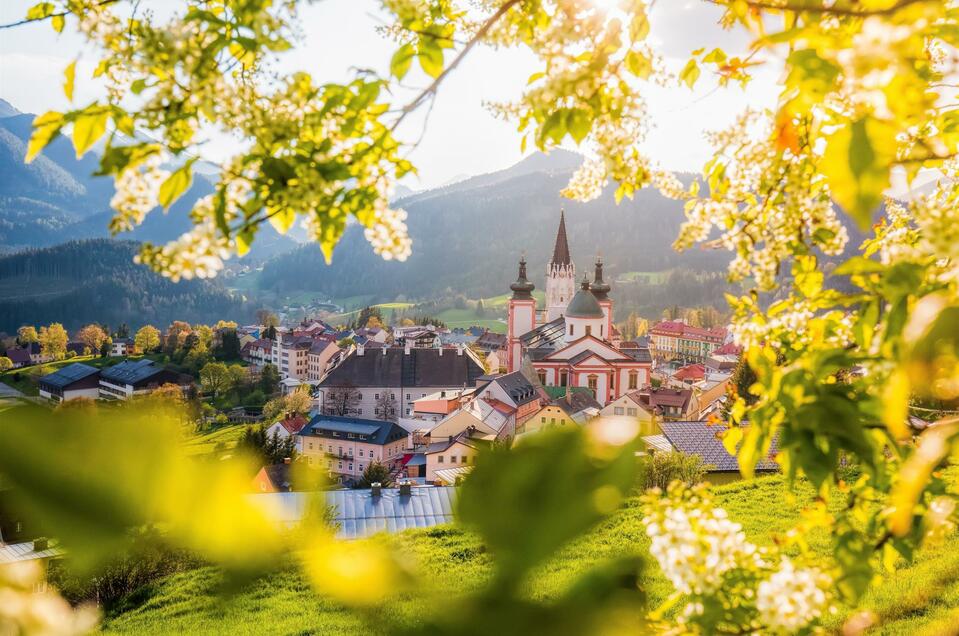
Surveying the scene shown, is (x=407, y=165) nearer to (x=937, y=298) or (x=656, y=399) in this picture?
(x=937, y=298)

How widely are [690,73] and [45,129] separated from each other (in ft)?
6.85

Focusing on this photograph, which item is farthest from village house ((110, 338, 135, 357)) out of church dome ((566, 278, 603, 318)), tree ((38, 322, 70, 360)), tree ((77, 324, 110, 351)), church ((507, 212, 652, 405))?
church dome ((566, 278, 603, 318))

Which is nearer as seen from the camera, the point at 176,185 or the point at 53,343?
the point at 176,185

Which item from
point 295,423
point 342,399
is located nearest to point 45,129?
point 295,423

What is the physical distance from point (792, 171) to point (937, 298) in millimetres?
1786

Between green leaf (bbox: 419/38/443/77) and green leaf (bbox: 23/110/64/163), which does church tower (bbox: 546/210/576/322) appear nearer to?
green leaf (bbox: 419/38/443/77)

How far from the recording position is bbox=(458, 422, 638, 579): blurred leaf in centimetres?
60

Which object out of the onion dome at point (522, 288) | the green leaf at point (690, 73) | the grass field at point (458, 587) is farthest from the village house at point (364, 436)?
the green leaf at point (690, 73)

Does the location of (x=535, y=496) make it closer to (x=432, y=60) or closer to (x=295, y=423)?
(x=432, y=60)

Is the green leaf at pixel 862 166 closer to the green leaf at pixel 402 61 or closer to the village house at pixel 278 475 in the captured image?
the village house at pixel 278 475

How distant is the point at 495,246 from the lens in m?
172

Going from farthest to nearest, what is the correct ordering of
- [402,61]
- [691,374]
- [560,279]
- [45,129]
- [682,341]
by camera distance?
[682,341]
[691,374]
[560,279]
[402,61]
[45,129]

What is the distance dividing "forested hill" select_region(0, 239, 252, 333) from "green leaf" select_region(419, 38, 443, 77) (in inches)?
4608

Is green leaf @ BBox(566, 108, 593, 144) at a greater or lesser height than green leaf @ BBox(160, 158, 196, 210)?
greater
